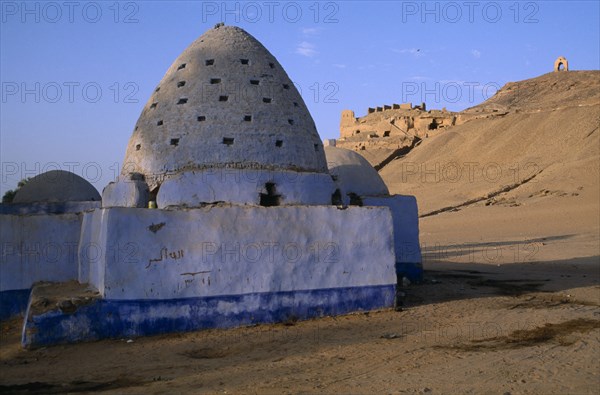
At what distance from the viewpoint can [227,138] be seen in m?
11.1

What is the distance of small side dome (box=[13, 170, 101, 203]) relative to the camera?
14430mm

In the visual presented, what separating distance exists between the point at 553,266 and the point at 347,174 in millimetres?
7091

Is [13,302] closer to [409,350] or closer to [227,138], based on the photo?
[227,138]

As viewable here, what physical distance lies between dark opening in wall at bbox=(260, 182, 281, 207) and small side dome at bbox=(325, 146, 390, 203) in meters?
5.09

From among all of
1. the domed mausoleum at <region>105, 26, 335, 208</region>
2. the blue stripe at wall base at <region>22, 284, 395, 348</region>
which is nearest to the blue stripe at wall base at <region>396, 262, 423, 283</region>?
the blue stripe at wall base at <region>22, 284, 395, 348</region>

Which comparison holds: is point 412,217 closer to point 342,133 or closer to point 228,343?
point 228,343

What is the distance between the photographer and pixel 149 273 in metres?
9.62

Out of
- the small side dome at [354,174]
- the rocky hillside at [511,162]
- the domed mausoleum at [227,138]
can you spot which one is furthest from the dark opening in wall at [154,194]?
the rocky hillside at [511,162]

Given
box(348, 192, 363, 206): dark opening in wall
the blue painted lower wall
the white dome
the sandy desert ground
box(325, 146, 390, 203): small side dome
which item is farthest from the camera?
box(325, 146, 390, 203): small side dome

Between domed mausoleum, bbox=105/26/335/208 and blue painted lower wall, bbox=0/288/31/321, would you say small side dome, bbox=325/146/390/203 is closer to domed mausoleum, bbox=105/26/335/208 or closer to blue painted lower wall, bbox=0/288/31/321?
domed mausoleum, bbox=105/26/335/208

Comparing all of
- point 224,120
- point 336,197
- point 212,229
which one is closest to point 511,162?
point 336,197

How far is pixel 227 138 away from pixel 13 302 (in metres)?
4.84

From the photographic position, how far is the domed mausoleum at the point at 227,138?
10.8 m

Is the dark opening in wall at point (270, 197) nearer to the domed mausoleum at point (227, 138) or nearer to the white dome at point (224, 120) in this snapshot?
the domed mausoleum at point (227, 138)
